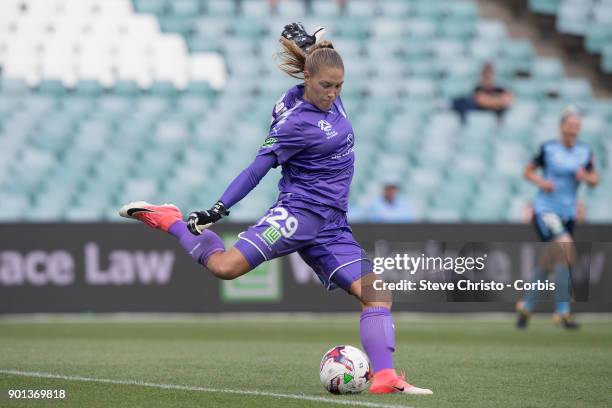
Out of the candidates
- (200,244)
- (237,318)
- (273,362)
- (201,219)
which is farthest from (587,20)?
(201,219)

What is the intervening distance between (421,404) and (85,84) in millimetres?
13120

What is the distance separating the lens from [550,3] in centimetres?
2180

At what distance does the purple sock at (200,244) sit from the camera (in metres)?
7.20

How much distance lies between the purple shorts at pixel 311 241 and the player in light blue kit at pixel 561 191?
6.03 meters

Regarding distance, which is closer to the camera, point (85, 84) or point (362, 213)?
point (362, 213)

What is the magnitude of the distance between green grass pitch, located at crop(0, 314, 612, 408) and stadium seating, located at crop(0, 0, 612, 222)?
316 cm

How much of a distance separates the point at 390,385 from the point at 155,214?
182cm

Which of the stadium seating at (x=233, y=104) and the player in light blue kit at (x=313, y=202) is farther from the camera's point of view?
the stadium seating at (x=233, y=104)

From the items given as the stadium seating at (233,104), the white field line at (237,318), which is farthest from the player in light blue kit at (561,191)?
the stadium seating at (233,104)

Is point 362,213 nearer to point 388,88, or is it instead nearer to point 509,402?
point 388,88

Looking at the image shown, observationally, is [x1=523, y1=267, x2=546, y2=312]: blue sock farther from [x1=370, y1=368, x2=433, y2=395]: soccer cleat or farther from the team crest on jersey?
the team crest on jersey

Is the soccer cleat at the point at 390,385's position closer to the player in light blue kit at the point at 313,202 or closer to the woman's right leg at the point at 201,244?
A: the player in light blue kit at the point at 313,202

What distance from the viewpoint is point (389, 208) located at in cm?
1557

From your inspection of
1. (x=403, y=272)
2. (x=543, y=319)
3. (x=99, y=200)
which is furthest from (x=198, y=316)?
(x=403, y=272)
